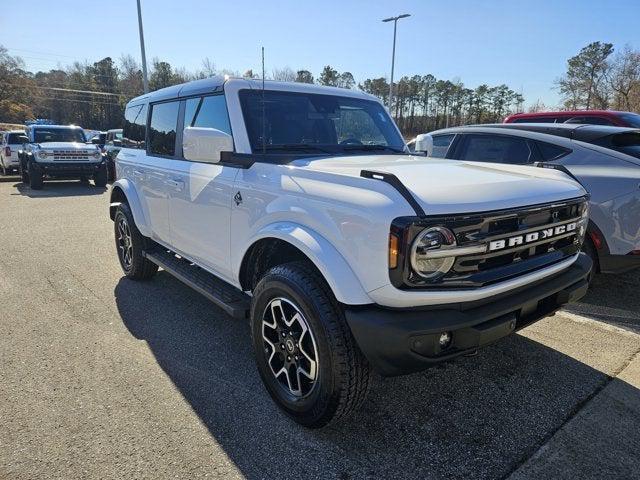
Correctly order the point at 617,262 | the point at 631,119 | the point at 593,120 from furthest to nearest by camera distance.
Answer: the point at 593,120, the point at 631,119, the point at 617,262

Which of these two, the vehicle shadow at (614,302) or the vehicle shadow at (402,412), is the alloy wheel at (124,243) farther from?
the vehicle shadow at (614,302)

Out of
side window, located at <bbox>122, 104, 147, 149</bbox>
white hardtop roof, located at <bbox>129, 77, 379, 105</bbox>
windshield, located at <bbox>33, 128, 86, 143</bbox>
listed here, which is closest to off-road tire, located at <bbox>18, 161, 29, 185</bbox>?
windshield, located at <bbox>33, 128, 86, 143</bbox>

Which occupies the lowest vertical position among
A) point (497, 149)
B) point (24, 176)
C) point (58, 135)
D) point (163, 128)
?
point (24, 176)

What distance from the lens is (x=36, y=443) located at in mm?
2408

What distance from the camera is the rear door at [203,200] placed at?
10.5 ft

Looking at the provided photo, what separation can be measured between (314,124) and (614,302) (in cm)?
360

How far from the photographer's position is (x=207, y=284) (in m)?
3.54

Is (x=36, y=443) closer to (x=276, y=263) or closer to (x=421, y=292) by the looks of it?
(x=276, y=263)

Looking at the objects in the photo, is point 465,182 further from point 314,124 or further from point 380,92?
point 380,92

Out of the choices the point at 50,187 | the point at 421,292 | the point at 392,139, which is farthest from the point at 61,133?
the point at 421,292

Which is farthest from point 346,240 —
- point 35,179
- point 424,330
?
point 35,179

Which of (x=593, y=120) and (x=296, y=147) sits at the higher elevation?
(x=593, y=120)

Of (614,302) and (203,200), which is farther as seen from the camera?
(614,302)

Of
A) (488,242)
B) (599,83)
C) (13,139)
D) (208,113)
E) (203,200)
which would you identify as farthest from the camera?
(599,83)
